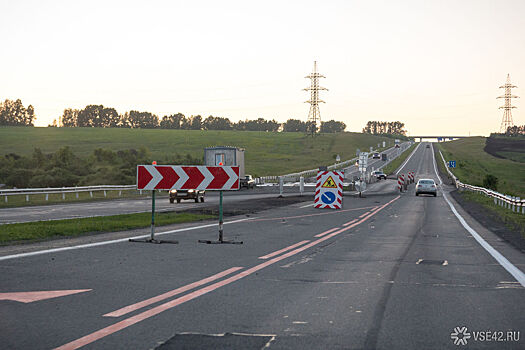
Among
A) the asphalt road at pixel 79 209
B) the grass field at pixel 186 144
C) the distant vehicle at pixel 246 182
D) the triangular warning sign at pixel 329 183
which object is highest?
the grass field at pixel 186 144

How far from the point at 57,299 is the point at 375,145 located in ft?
603

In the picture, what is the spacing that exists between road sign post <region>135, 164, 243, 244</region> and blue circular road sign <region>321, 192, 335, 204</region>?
13.5 m

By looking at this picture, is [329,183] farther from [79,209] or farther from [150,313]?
[150,313]

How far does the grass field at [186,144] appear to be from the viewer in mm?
118375

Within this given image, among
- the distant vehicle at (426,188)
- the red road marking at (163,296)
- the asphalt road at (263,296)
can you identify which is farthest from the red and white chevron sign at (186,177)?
the distant vehicle at (426,188)

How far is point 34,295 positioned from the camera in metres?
6.96

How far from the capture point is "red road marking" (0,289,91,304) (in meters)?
6.75

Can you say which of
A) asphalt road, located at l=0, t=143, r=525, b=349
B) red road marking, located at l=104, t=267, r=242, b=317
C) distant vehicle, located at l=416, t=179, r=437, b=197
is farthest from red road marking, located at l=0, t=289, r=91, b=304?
distant vehicle, located at l=416, t=179, r=437, b=197

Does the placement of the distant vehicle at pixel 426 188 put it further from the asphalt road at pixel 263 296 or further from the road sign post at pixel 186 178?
the road sign post at pixel 186 178

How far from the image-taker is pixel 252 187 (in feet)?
187

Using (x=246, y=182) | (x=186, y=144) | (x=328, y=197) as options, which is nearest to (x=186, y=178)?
(x=328, y=197)

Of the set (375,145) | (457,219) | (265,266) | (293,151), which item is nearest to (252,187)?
(457,219)

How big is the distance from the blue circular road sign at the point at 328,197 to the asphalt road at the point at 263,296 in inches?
554

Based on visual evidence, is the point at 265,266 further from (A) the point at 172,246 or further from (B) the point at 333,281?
(A) the point at 172,246
